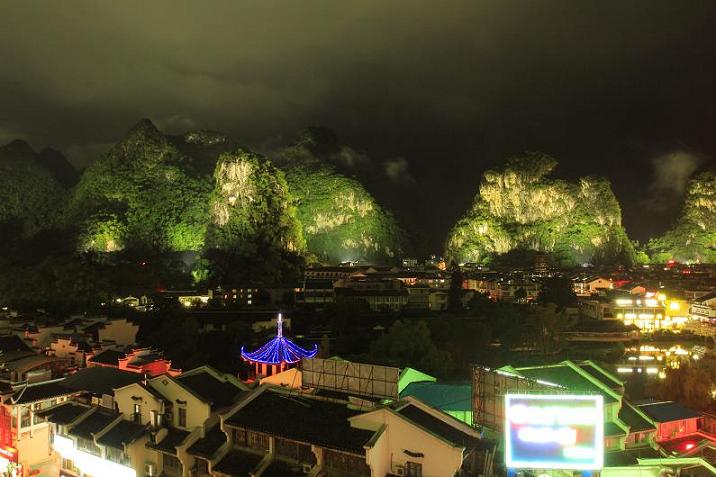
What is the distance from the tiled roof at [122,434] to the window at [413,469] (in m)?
5.90

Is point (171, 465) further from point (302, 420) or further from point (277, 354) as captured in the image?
point (277, 354)

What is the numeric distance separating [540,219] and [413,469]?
209 ft

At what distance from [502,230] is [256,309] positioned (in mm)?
41375

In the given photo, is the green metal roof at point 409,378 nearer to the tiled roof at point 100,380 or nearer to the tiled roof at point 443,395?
the tiled roof at point 443,395

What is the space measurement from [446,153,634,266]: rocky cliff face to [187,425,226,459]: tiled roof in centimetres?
5704

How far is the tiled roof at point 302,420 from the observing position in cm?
876

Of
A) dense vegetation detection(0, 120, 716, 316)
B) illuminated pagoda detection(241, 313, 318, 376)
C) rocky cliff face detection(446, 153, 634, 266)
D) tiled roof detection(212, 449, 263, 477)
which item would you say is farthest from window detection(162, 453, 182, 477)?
rocky cliff face detection(446, 153, 634, 266)

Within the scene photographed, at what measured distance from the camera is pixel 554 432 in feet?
27.6

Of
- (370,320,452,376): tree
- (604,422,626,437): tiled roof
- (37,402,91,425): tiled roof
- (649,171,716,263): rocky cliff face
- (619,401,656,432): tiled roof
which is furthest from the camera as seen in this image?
(649,171,716,263): rocky cliff face

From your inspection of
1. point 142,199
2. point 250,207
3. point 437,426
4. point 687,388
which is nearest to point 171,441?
point 437,426

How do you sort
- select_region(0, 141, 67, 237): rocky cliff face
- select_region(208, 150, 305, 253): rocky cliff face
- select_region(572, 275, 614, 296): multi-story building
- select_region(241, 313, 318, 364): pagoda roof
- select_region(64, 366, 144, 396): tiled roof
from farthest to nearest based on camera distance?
select_region(0, 141, 67, 237): rocky cliff face < select_region(208, 150, 305, 253): rocky cliff face < select_region(572, 275, 614, 296): multi-story building < select_region(241, 313, 318, 364): pagoda roof < select_region(64, 366, 144, 396): tiled roof

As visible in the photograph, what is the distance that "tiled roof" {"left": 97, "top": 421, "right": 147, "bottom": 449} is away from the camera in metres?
11.1

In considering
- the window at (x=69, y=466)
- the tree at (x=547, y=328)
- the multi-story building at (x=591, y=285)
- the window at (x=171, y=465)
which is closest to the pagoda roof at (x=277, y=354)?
the window at (x=69, y=466)

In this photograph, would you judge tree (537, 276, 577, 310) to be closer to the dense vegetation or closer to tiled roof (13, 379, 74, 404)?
the dense vegetation
